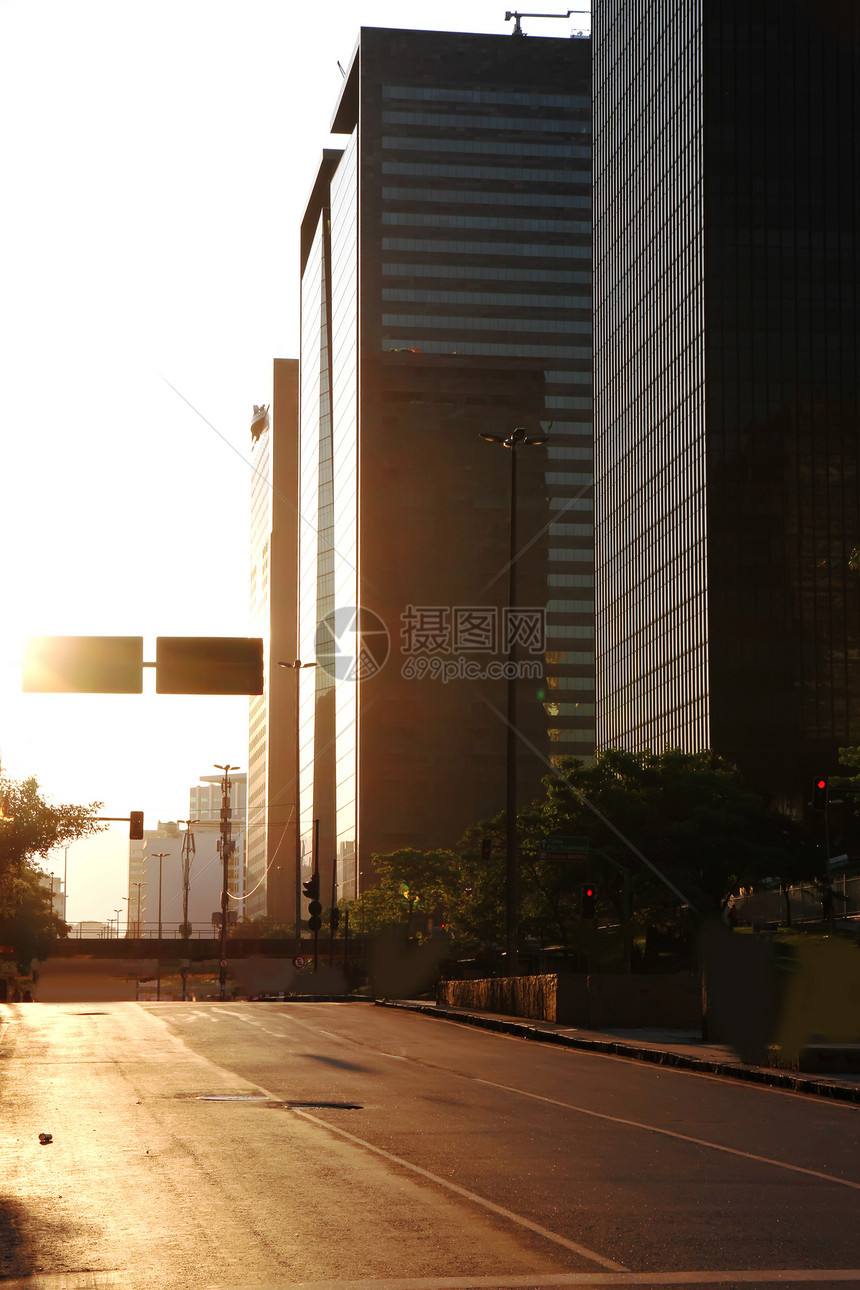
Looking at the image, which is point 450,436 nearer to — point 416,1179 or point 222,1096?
point 222,1096

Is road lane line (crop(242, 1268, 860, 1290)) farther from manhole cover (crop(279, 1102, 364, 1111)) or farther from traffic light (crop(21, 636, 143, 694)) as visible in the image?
traffic light (crop(21, 636, 143, 694))

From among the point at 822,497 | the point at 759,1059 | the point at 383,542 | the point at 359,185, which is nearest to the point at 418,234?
the point at 359,185

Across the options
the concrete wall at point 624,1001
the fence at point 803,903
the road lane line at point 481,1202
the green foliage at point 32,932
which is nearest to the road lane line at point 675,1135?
the road lane line at point 481,1202

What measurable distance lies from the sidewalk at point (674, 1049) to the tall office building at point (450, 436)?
127396 millimetres

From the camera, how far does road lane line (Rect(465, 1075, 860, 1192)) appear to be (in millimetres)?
12032

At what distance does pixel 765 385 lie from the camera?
350 feet

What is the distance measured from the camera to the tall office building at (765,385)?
10531 cm

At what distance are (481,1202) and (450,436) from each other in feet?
543

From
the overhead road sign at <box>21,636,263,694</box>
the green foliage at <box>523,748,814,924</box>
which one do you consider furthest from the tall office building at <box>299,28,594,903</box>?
the overhead road sign at <box>21,636,263,694</box>

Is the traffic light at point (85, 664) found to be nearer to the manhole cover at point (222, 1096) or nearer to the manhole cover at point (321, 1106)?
the manhole cover at point (222, 1096)

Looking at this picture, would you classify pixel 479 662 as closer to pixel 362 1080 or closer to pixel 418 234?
pixel 418 234

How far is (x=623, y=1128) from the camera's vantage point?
597 inches

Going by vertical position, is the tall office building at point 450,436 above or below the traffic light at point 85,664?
above

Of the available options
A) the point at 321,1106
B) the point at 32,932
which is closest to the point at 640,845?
the point at 321,1106
